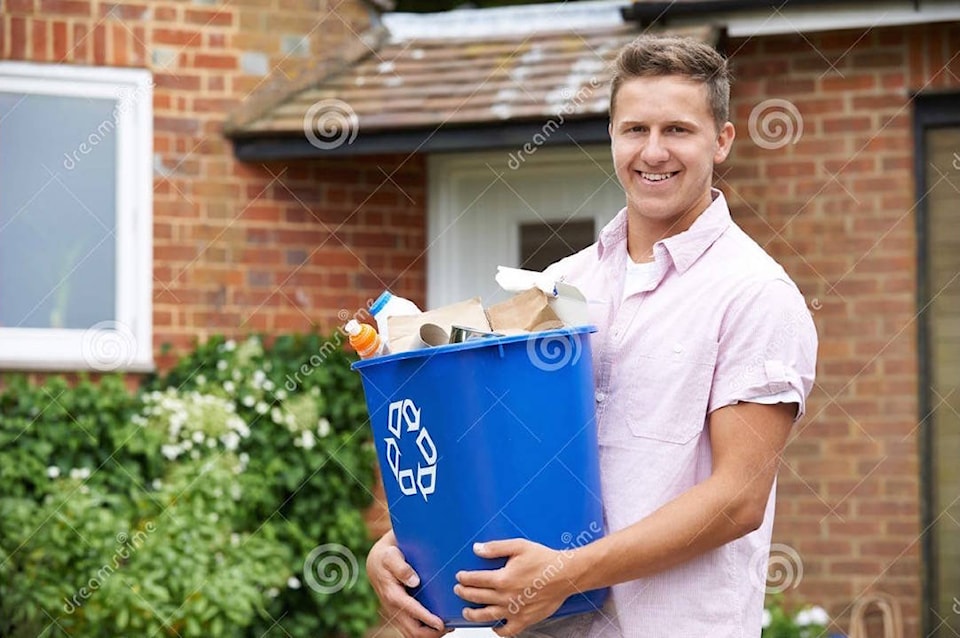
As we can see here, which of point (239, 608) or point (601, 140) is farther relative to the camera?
point (601, 140)

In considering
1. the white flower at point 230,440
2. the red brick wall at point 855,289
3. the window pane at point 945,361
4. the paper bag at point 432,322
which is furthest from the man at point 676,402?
the window pane at point 945,361

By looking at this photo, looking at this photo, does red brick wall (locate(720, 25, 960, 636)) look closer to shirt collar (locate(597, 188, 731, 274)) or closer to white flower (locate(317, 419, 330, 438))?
white flower (locate(317, 419, 330, 438))

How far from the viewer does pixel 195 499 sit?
6051 mm

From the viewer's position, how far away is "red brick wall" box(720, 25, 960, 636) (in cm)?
640

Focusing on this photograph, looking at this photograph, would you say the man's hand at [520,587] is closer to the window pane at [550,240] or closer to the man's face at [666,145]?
the man's face at [666,145]

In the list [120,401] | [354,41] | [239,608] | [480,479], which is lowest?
[239,608]

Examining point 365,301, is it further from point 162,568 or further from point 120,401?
point 162,568

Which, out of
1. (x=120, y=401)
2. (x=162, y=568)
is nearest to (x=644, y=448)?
(x=162, y=568)

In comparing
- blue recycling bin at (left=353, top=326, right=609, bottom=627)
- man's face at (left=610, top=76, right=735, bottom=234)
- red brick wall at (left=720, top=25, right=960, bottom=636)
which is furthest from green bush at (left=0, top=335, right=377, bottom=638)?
man's face at (left=610, top=76, right=735, bottom=234)

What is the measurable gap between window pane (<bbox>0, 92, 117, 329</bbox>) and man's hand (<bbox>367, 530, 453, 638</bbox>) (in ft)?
14.2

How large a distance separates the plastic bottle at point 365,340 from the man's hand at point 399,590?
1.16 ft

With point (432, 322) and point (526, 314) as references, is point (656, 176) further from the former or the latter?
point (432, 322)

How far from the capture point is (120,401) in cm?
628

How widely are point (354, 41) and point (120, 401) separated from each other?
2.32m
